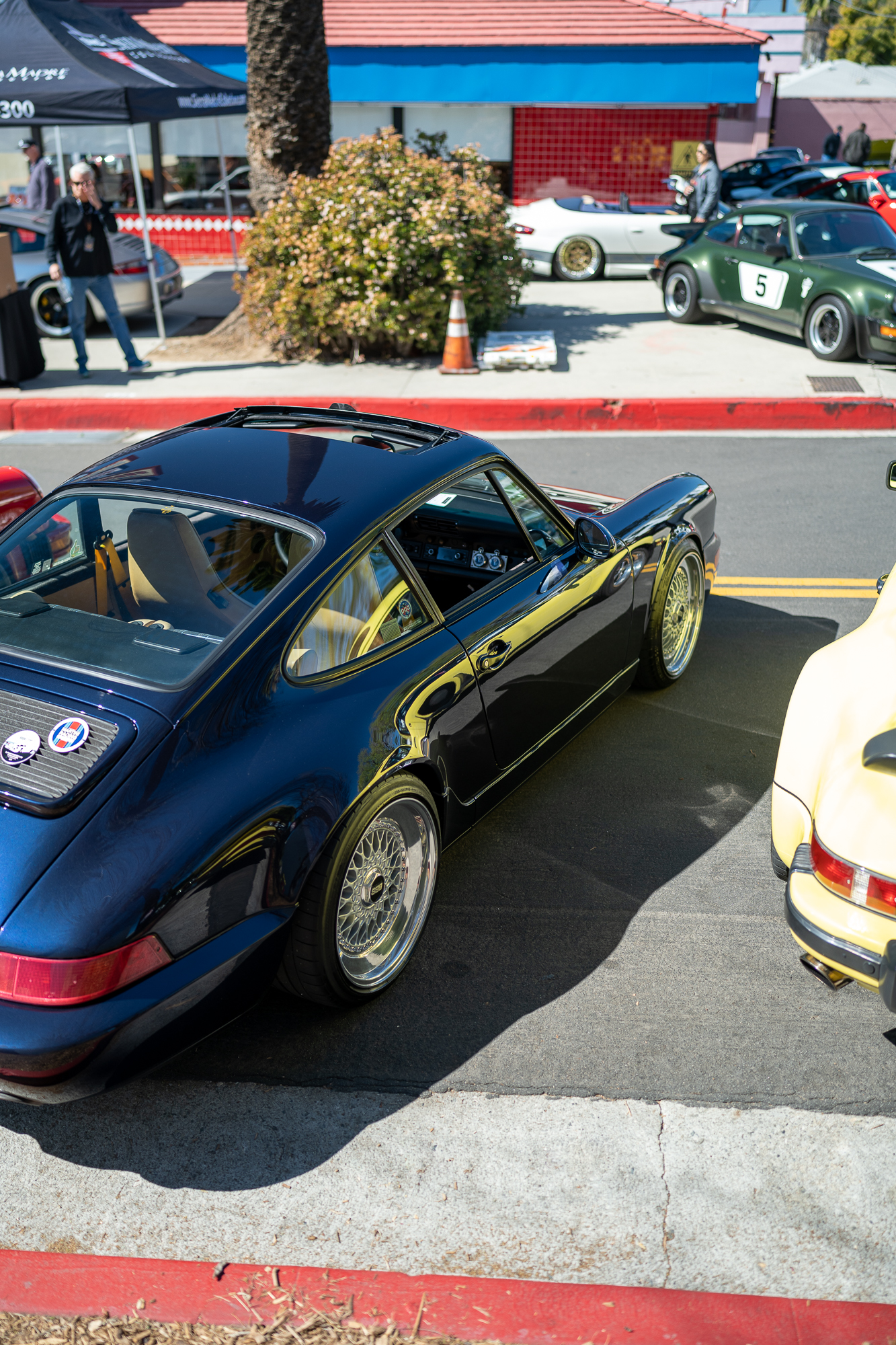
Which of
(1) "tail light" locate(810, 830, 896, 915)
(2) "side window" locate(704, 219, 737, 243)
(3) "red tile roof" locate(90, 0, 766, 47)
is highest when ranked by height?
(3) "red tile roof" locate(90, 0, 766, 47)

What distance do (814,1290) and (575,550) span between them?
8.68 feet

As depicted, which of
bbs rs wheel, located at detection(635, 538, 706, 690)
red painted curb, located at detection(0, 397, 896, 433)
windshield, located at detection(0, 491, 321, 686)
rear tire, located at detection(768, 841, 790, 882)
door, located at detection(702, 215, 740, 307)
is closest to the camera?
windshield, located at detection(0, 491, 321, 686)

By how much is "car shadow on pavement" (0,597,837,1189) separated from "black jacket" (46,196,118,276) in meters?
8.39

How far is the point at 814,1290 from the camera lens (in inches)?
102

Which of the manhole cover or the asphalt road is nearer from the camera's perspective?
the asphalt road

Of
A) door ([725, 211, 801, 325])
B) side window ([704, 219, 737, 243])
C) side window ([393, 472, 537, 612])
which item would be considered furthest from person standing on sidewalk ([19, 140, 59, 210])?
side window ([393, 472, 537, 612])

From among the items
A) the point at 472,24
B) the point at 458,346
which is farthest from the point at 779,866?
the point at 472,24

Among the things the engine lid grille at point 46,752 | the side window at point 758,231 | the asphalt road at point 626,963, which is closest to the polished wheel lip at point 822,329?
the side window at point 758,231

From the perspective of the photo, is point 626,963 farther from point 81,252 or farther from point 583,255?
point 583,255

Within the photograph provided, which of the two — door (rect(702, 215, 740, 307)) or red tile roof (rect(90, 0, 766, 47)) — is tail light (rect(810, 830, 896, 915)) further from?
red tile roof (rect(90, 0, 766, 47))

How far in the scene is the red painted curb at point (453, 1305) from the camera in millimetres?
2471

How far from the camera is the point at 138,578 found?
3.47m

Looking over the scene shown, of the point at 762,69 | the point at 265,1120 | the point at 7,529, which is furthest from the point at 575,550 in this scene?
the point at 762,69

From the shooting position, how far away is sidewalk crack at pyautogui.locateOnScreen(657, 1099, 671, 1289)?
2641 mm
